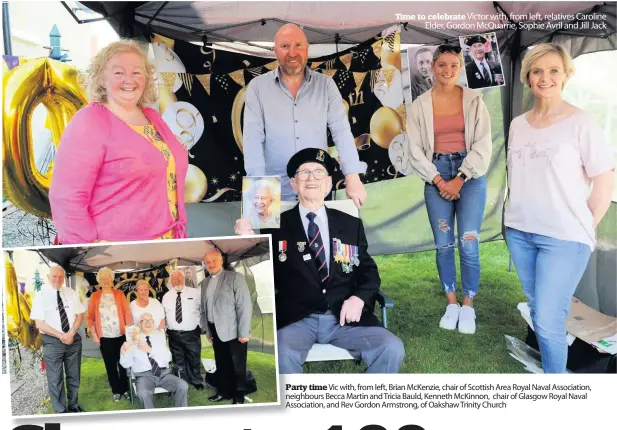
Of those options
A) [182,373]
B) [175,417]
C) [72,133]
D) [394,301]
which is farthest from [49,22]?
[394,301]

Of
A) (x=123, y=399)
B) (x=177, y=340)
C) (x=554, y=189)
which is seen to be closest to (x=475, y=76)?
(x=554, y=189)

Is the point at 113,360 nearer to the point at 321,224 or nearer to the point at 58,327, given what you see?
the point at 58,327

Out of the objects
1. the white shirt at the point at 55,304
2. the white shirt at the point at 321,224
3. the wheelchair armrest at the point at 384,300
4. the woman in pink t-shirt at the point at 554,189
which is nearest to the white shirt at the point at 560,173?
the woman in pink t-shirt at the point at 554,189

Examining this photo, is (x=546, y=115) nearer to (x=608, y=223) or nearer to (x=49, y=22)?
(x=608, y=223)

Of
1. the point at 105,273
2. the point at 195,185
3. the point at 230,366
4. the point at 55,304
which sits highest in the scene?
the point at 195,185

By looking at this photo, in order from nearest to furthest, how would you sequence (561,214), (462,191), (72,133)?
(72,133) < (561,214) < (462,191)

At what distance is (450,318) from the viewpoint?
3328mm

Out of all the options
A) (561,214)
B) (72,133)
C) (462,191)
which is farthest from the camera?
(462,191)

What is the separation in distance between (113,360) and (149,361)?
19 centimetres

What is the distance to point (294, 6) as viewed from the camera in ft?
10.5

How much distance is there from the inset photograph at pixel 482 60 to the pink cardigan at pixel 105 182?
1815 millimetres

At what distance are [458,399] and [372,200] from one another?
4.09 ft

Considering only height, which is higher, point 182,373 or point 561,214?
point 561,214

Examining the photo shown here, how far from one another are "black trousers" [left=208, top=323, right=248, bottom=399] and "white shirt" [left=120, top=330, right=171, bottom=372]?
263 mm
